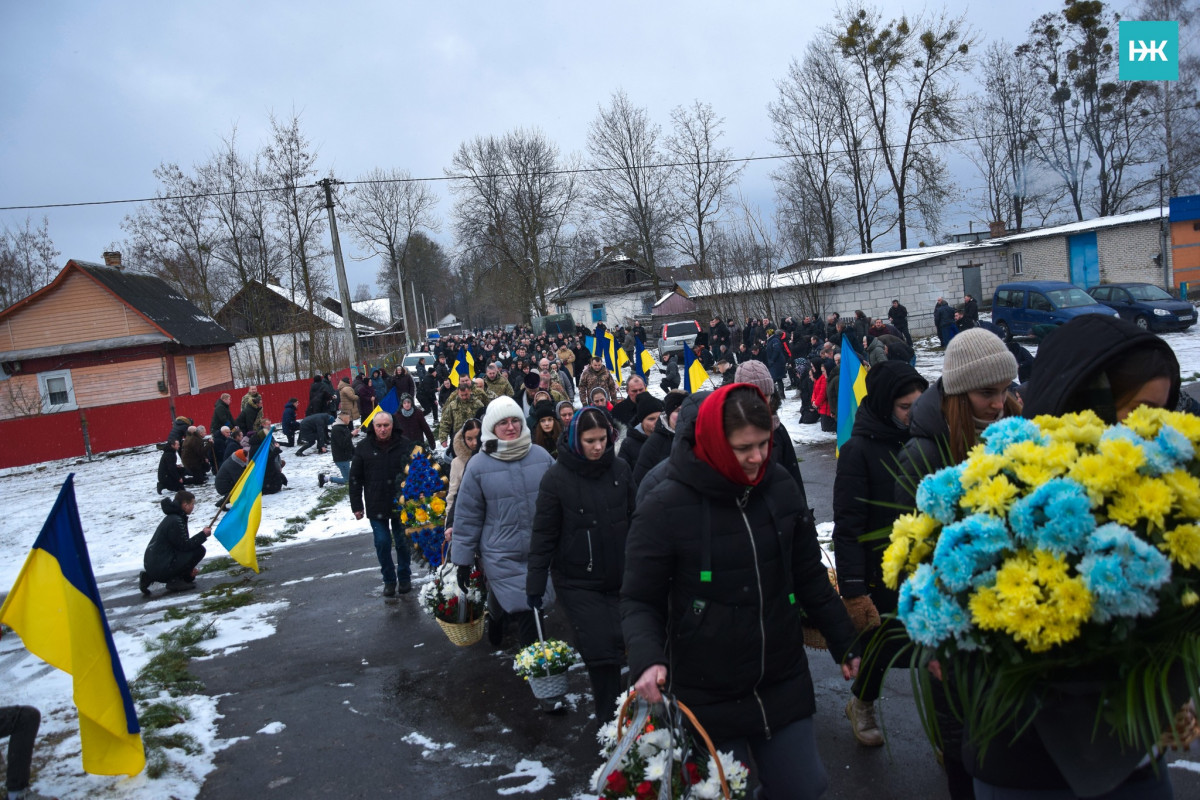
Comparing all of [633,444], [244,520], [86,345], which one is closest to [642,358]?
[244,520]

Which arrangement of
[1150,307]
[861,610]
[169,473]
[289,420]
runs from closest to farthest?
[861,610]
[169,473]
[289,420]
[1150,307]

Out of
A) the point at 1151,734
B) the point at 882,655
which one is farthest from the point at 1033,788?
the point at 882,655

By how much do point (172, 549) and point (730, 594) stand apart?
337 inches

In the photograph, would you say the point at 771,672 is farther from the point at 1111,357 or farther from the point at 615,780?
the point at 1111,357

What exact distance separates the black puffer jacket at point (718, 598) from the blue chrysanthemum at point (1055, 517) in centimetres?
112

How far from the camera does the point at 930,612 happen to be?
6.73 ft

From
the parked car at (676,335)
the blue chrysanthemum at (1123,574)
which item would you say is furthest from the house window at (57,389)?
the blue chrysanthemum at (1123,574)

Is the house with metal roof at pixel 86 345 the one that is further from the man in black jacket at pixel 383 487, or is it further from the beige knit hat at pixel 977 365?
the beige knit hat at pixel 977 365

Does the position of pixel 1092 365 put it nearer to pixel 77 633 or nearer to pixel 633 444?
pixel 633 444

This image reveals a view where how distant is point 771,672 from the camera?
10.1 ft

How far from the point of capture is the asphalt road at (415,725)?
4.52 m

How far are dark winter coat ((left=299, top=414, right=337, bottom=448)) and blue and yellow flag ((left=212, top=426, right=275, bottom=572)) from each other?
39.0ft

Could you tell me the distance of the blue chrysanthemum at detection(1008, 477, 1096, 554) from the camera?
192 cm

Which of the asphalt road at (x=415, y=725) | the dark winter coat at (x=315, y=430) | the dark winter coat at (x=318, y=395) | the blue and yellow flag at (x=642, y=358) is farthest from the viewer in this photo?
the blue and yellow flag at (x=642, y=358)
